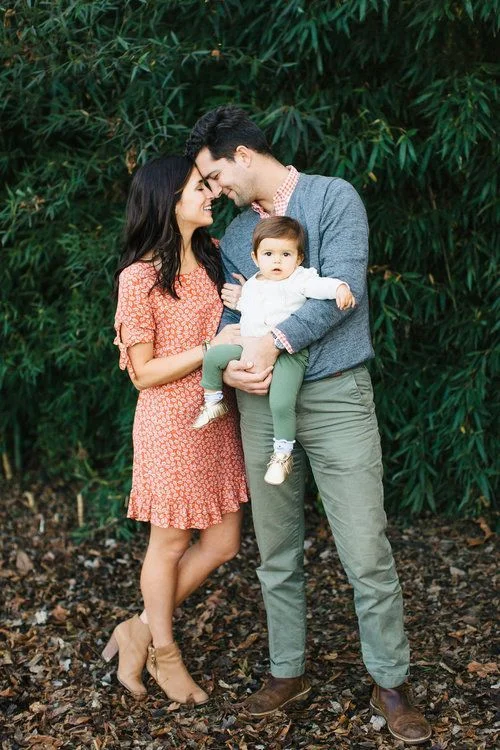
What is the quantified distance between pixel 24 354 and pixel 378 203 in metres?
1.91

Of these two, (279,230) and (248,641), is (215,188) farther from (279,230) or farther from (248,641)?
(248,641)

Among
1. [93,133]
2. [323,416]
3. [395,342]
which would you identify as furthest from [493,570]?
[93,133]

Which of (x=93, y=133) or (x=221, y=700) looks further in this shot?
(x=93, y=133)

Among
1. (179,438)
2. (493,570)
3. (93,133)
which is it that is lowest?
(493,570)

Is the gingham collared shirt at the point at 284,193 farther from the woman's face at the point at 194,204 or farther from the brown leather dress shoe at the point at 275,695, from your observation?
the brown leather dress shoe at the point at 275,695

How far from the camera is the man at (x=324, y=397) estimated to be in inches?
98.0

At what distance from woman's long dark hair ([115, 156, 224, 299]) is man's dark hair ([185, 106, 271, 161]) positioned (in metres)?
0.10

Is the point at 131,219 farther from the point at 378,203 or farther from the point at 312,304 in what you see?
the point at 378,203

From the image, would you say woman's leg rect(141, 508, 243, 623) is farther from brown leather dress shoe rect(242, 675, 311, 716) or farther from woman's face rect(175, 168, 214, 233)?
woman's face rect(175, 168, 214, 233)

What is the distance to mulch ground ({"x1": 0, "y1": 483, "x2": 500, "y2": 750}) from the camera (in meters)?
2.80

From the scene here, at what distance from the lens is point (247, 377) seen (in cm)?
252

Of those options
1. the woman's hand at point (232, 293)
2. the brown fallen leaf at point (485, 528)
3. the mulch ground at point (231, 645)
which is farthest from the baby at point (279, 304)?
the brown fallen leaf at point (485, 528)

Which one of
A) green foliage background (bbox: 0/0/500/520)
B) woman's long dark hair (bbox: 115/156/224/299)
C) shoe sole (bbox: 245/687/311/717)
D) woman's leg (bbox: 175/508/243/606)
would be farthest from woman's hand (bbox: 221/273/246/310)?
shoe sole (bbox: 245/687/311/717)

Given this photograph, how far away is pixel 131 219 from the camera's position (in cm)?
272
